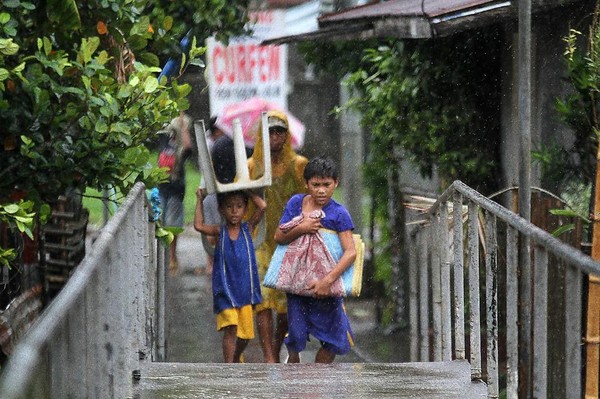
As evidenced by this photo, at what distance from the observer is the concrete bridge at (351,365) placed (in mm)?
3121

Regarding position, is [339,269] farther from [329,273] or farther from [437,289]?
[437,289]

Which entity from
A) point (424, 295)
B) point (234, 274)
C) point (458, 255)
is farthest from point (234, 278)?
point (458, 255)

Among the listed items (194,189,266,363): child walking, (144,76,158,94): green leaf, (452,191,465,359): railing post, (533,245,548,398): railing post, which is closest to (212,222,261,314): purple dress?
(194,189,266,363): child walking

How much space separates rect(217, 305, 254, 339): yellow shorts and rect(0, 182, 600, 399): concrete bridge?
0.39 meters

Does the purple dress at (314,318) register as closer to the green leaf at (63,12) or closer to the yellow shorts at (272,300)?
the yellow shorts at (272,300)

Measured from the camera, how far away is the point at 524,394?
6.48 meters

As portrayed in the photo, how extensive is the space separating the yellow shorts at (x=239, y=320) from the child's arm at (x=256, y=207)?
0.61 meters

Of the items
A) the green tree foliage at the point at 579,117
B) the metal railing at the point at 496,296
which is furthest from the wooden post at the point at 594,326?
the green tree foliage at the point at 579,117

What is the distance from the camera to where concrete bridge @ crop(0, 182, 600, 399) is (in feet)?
10.2

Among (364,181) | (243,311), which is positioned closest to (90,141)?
(243,311)

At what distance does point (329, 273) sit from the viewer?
7.17 m

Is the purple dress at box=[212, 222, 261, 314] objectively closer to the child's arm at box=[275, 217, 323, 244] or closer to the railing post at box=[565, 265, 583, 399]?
the child's arm at box=[275, 217, 323, 244]

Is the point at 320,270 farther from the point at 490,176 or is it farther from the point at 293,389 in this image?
the point at 490,176

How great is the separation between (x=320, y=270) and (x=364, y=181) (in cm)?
Answer: 412
